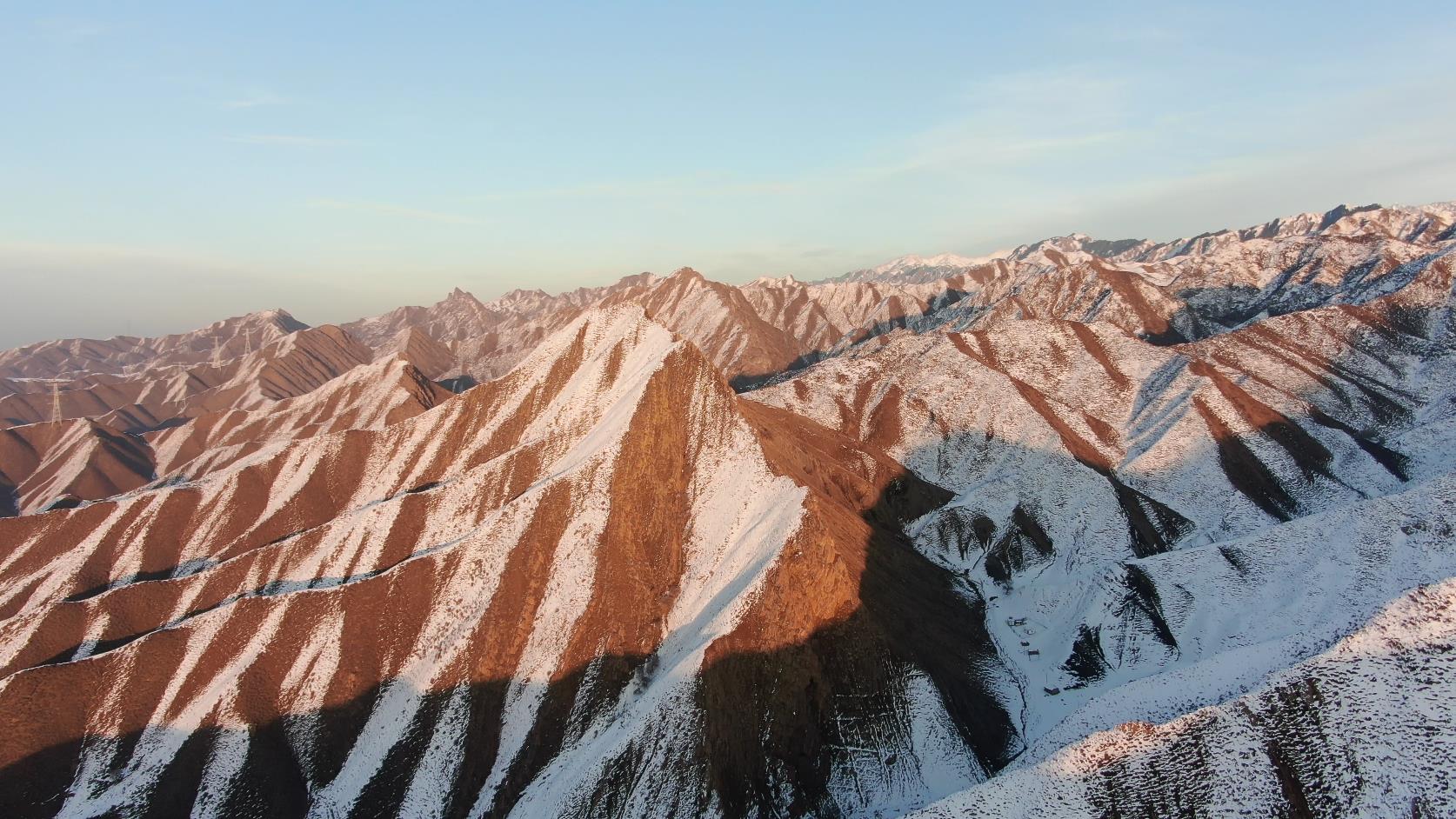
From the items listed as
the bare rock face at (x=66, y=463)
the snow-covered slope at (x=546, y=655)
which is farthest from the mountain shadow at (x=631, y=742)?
the bare rock face at (x=66, y=463)

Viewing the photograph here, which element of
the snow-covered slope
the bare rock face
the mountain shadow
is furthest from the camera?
the bare rock face

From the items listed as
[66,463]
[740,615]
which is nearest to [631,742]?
[740,615]

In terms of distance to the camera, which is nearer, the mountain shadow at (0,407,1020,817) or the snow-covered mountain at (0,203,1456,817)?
the snow-covered mountain at (0,203,1456,817)

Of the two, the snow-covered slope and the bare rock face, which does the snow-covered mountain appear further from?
the bare rock face

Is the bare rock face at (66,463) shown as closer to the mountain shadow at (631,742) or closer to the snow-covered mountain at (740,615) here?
the snow-covered mountain at (740,615)

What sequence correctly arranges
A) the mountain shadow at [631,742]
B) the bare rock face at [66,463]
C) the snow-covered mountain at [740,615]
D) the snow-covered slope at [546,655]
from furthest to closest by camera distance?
1. the bare rock face at [66,463]
2. the snow-covered slope at [546,655]
3. the mountain shadow at [631,742]
4. the snow-covered mountain at [740,615]

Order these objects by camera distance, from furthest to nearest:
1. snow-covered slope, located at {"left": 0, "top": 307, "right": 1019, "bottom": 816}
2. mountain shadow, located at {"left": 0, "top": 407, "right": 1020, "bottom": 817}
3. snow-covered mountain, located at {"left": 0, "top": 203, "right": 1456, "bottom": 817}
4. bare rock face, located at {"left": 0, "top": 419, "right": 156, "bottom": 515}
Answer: bare rock face, located at {"left": 0, "top": 419, "right": 156, "bottom": 515}
snow-covered slope, located at {"left": 0, "top": 307, "right": 1019, "bottom": 816}
mountain shadow, located at {"left": 0, "top": 407, "right": 1020, "bottom": 817}
snow-covered mountain, located at {"left": 0, "top": 203, "right": 1456, "bottom": 817}

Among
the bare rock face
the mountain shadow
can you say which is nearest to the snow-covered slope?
the mountain shadow

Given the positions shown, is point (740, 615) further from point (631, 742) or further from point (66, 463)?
point (66, 463)

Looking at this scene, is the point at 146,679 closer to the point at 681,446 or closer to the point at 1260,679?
the point at 681,446
